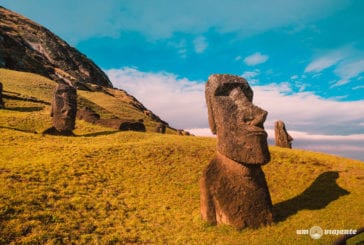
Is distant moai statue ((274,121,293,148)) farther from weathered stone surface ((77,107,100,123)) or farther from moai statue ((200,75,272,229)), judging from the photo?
weathered stone surface ((77,107,100,123))

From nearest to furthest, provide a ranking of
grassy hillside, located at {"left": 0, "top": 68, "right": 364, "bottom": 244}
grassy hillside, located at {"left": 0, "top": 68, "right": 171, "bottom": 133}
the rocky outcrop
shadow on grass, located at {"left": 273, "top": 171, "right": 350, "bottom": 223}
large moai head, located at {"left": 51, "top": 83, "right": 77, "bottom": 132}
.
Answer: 1. grassy hillside, located at {"left": 0, "top": 68, "right": 364, "bottom": 244}
2. shadow on grass, located at {"left": 273, "top": 171, "right": 350, "bottom": 223}
3. large moai head, located at {"left": 51, "top": 83, "right": 77, "bottom": 132}
4. grassy hillside, located at {"left": 0, "top": 68, "right": 171, "bottom": 133}
5. the rocky outcrop

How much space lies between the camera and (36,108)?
125ft

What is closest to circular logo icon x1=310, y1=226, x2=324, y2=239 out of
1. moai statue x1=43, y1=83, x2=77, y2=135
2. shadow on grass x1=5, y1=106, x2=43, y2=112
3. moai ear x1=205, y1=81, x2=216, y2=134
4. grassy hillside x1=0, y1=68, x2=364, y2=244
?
grassy hillside x1=0, y1=68, x2=364, y2=244

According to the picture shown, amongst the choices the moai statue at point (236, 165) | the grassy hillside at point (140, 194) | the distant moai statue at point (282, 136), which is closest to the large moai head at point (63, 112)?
the grassy hillside at point (140, 194)

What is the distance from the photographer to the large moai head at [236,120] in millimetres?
9969

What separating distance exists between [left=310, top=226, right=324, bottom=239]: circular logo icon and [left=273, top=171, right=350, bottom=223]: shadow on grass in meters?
1.29

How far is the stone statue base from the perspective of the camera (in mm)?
9961

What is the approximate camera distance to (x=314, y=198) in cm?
1296

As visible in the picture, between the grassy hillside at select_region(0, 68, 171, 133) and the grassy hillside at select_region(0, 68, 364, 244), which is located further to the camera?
the grassy hillside at select_region(0, 68, 171, 133)

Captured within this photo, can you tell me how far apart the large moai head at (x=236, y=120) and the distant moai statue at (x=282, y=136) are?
18313 mm

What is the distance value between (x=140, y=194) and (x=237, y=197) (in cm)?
559

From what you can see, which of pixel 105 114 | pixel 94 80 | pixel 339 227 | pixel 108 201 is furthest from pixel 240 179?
pixel 94 80

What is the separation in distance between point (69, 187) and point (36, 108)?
29.0m

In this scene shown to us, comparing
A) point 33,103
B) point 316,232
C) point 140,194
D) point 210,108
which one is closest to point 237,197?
point 316,232
